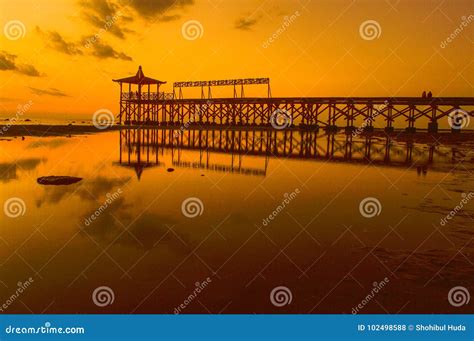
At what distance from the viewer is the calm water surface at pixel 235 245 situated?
4590 millimetres

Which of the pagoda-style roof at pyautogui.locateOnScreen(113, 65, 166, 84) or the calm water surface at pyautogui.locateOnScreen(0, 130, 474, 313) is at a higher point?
the pagoda-style roof at pyautogui.locateOnScreen(113, 65, 166, 84)

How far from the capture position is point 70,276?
5074mm

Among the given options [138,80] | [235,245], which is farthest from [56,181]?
[138,80]

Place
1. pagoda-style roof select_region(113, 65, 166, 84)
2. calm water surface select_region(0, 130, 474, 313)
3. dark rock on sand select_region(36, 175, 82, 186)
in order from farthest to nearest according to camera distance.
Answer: pagoda-style roof select_region(113, 65, 166, 84) → dark rock on sand select_region(36, 175, 82, 186) → calm water surface select_region(0, 130, 474, 313)

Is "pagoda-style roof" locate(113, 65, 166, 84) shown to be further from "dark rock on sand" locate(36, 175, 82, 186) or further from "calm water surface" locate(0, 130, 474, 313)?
"dark rock on sand" locate(36, 175, 82, 186)

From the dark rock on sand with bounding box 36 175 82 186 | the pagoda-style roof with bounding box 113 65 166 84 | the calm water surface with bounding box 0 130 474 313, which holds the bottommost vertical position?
the dark rock on sand with bounding box 36 175 82 186

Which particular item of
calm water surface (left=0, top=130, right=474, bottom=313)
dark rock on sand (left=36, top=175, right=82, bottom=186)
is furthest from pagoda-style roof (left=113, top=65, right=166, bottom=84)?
dark rock on sand (left=36, top=175, right=82, bottom=186)

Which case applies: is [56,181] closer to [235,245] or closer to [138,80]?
[235,245]

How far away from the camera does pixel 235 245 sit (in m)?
6.25

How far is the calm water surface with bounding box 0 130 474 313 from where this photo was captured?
4590 mm

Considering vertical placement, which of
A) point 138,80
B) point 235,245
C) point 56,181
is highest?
point 138,80

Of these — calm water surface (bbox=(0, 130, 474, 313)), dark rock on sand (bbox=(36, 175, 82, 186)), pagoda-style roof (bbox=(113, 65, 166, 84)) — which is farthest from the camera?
pagoda-style roof (bbox=(113, 65, 166, 84))

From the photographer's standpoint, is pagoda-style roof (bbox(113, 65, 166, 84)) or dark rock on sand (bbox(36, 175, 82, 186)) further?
pagoda-style roof (bbox(113, 65, 166, 84))

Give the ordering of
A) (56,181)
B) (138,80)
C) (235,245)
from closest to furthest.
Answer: (235,245), (56,181), (138,80)
